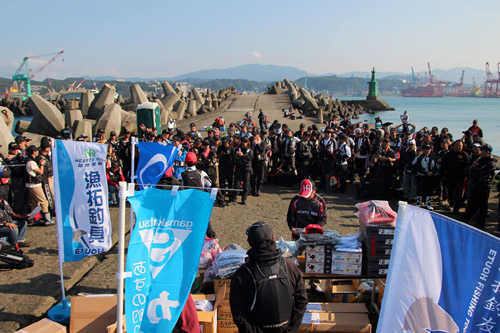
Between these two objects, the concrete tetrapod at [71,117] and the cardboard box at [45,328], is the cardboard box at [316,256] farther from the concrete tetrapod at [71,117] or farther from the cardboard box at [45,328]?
the concrete tetrapod at [71,117]

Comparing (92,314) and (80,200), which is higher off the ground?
(80,200)

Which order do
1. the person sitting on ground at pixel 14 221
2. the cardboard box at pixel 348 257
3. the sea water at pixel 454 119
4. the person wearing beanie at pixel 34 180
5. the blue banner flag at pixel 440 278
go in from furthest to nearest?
the sea water at pixel 454 119 < the person wearing beanie at pixel 34 180 < the person sitting on ground at pixel 14 221 < the cardboard box at pixel 348 257 < the blue banner flag at pixel 440 278

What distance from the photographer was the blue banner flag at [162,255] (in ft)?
11.4

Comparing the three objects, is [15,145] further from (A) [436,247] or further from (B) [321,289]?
(A) [436,247]

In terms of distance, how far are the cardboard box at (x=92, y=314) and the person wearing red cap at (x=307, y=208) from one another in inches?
111

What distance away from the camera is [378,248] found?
4.81 metres

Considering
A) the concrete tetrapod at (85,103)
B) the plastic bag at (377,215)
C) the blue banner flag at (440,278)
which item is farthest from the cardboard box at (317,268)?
the concrete tetrapod at (85,103)

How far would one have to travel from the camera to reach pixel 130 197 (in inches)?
141

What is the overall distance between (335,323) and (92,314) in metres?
3.02

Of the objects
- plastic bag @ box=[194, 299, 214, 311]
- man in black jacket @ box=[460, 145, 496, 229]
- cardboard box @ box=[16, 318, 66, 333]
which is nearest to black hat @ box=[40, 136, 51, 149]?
cardboard box @ box=[16, 318, 66, 333]

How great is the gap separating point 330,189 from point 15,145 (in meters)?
8.64

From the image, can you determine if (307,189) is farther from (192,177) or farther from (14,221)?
(14,221)

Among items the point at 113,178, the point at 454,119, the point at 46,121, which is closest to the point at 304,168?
the point at 113,178

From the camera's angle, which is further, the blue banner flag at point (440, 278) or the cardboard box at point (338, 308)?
the cardboard box at point (338, 308)
